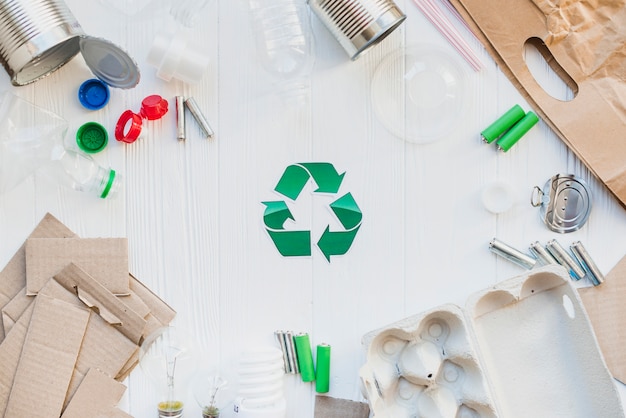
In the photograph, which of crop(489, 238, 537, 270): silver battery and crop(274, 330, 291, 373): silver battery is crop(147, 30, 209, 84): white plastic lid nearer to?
crop(274, 330, 291, 373): silver battery

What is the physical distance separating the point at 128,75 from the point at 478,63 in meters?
0.51

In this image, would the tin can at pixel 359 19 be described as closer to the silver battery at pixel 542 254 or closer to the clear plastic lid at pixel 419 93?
the clear plastic lid at pixel 419 93

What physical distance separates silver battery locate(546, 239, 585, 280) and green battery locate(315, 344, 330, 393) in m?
0.36

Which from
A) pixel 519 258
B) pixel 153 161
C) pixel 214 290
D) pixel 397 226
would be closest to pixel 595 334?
pixel 519 258

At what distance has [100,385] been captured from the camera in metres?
1.17

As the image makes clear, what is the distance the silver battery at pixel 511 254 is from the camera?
1.18 m

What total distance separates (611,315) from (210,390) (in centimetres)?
60

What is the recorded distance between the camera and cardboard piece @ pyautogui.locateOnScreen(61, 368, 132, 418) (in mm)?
1162

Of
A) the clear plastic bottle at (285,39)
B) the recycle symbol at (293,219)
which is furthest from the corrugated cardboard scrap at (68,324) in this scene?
the clear plastic bottle at (285,39)

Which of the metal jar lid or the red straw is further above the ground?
the red straw

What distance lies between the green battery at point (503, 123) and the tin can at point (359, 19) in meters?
0.21

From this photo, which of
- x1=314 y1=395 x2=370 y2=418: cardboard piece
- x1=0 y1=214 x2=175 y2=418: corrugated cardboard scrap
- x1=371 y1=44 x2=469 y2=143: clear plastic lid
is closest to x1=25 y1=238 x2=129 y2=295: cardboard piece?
x1=0 y1=214 x2=175 y2=418: corrugated cardboard scrap

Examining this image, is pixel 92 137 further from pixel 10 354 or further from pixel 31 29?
pixel 10 354

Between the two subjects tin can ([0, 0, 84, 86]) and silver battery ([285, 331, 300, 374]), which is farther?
silver battery ([285, 331, 300, 374])
